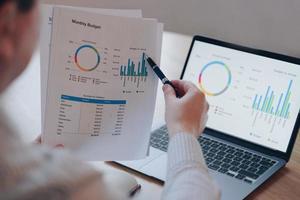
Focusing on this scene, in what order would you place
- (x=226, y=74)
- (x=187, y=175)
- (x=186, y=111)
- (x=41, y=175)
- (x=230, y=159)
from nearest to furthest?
(x=41, y=175) → (x=187, y=175) → (x=186, y=111) → (x=230, y=159) → (x=226, y=74)

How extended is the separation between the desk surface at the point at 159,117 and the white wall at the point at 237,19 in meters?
0.07

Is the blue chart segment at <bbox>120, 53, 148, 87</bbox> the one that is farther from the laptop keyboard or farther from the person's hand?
the laptop keyboard

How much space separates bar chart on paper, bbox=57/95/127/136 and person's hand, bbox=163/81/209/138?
3.6 inches

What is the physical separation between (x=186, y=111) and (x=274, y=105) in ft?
0.94

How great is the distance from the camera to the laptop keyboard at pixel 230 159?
0.97 m

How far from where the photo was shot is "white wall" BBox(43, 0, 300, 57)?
116cm

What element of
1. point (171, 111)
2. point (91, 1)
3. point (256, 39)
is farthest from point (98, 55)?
Answer: point (91, 1)

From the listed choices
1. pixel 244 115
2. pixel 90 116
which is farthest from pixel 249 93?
pixel 90 116

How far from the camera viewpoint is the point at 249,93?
1094 mm

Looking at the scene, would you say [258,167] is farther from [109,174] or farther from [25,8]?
[25,8]

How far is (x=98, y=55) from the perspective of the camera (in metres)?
0.89

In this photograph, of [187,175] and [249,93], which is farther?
[249,93]

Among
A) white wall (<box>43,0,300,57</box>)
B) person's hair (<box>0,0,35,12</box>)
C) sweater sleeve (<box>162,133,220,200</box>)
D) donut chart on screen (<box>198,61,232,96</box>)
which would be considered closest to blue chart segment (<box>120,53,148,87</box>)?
sweater sleeve (<box>162,133,220,200</box>)

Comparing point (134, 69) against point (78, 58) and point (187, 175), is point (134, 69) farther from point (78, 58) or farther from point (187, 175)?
point (187, 175)
